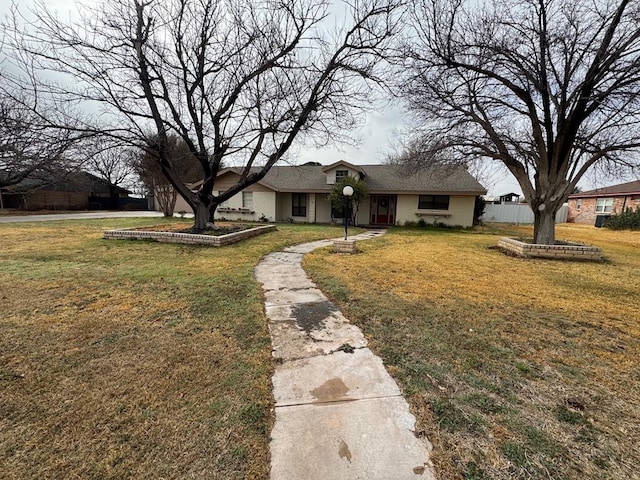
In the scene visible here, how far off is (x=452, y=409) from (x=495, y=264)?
6.18 m

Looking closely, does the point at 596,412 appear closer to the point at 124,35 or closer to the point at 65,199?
the point at 124,35

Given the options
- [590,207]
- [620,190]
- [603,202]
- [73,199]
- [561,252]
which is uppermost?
[620,190]

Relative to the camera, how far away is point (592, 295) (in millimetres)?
4828

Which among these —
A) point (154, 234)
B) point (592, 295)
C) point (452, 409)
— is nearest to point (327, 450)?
point (452, 409)

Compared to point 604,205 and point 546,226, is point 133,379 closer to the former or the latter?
point 546,226

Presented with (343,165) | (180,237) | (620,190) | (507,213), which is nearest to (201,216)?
(180,237)

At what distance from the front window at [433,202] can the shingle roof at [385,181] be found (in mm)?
771

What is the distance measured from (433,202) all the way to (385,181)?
10.2ft

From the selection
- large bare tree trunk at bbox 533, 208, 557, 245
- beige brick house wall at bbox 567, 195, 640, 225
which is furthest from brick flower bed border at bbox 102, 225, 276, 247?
beige brick house wall at bbox 567, 195, 640, 225

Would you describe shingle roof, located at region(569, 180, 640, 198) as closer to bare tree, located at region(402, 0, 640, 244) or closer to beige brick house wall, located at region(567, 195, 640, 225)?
beige brick house wall, located at region(567, 195, 640, 225)

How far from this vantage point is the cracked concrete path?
1552mm

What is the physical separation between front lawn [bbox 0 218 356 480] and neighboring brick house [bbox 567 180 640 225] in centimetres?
2566

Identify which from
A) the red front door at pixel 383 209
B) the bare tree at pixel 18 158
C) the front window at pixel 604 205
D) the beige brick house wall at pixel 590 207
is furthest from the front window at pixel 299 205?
the front window at pixel 604 205

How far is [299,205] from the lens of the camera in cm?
1894
